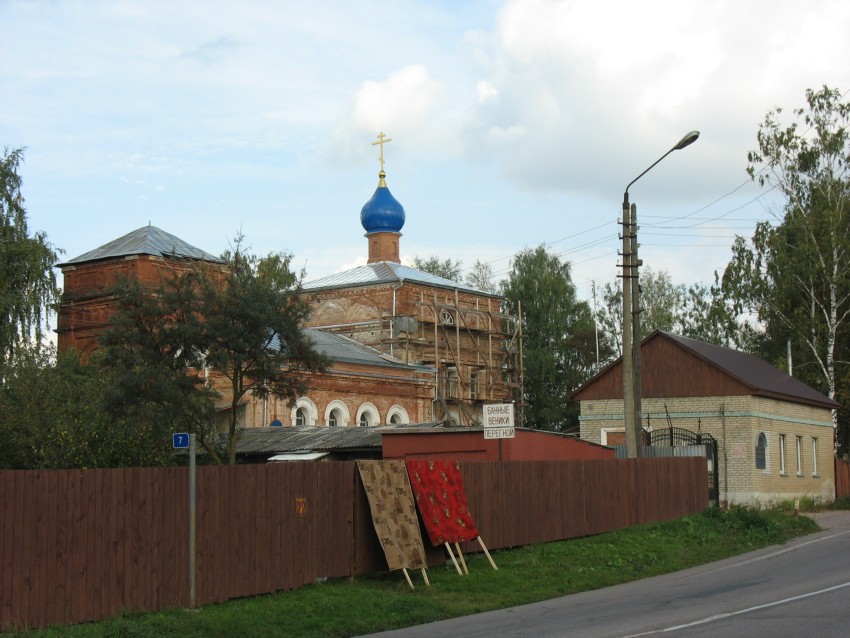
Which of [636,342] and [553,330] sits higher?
[553,330]

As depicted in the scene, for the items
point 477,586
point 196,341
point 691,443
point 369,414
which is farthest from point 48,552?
point 369,414

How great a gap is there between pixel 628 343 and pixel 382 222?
32573mm

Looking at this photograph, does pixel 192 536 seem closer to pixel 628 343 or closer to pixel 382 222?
pixel 628 343

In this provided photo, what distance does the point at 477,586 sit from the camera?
55.1ft

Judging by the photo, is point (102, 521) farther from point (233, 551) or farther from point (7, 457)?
point (7, 457)

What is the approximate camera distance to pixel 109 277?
4406cm

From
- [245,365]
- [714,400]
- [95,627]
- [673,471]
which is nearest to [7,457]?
[245,365]

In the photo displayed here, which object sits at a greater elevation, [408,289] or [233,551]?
[408,289]

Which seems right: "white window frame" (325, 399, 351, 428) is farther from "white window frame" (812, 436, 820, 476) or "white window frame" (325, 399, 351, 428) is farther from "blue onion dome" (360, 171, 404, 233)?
"white window frame" (812, 436, 820, 476)

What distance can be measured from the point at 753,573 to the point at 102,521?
10873mm

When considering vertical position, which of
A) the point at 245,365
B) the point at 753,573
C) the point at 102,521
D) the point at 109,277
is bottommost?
the point at 753,573

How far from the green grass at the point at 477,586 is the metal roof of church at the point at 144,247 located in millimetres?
25634

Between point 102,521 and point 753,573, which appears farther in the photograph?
point 753,573

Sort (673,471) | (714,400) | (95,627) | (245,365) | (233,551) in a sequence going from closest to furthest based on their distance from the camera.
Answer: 1. (95,627)
2. (233,551)
3. (245,365)
4. (673,471)
5. (714,400)
